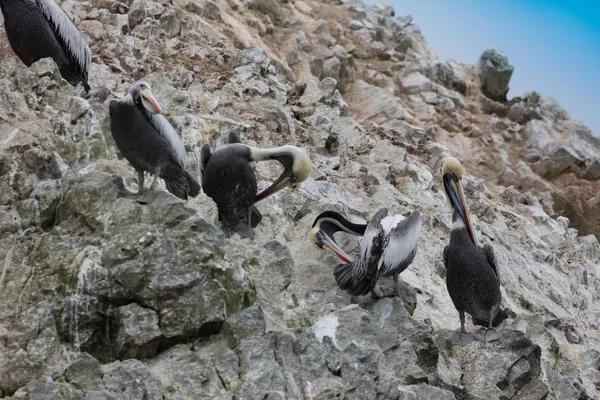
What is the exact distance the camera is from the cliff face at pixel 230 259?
5.74 metres

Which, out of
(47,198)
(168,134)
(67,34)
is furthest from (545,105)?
(47,198)

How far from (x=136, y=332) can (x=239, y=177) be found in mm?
2534

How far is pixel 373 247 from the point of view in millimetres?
7797

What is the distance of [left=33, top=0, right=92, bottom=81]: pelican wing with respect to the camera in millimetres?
9008

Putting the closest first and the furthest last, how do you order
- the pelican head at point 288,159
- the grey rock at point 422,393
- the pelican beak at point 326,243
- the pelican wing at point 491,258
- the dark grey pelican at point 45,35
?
the grey rock at point 422,393
the pelican head at point 288,159
the pelican beak at point 326,243
the pelican wing at point 491,258
the dark grey pelican at point 45,35

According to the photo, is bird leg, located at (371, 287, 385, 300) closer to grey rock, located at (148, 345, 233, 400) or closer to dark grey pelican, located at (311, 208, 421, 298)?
dark grey pelican, located at (311, 208, 421, 298)

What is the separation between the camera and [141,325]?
18.9 ft

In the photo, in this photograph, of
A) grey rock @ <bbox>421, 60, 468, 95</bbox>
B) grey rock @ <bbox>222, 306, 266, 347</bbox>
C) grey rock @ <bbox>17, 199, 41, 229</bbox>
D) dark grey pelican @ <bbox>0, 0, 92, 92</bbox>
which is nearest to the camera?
grey rock @ <bbox>222, 306, 266, 347</bbox>

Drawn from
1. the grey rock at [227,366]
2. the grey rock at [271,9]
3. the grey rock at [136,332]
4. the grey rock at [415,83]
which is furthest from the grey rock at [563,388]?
the grey rock at [271,9]

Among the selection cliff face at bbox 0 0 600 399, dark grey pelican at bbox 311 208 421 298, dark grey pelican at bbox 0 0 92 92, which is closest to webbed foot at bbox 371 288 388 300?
dark grey pelican at bbox 311 208 421 298

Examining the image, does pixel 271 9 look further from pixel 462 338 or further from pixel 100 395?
pixel 100 395

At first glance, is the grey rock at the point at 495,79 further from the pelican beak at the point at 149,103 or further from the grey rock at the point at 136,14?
the pelican beak at the point at 149,103

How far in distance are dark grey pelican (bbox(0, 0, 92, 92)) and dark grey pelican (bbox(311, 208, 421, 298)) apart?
3.50m

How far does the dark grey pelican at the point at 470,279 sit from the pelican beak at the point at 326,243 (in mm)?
1178
